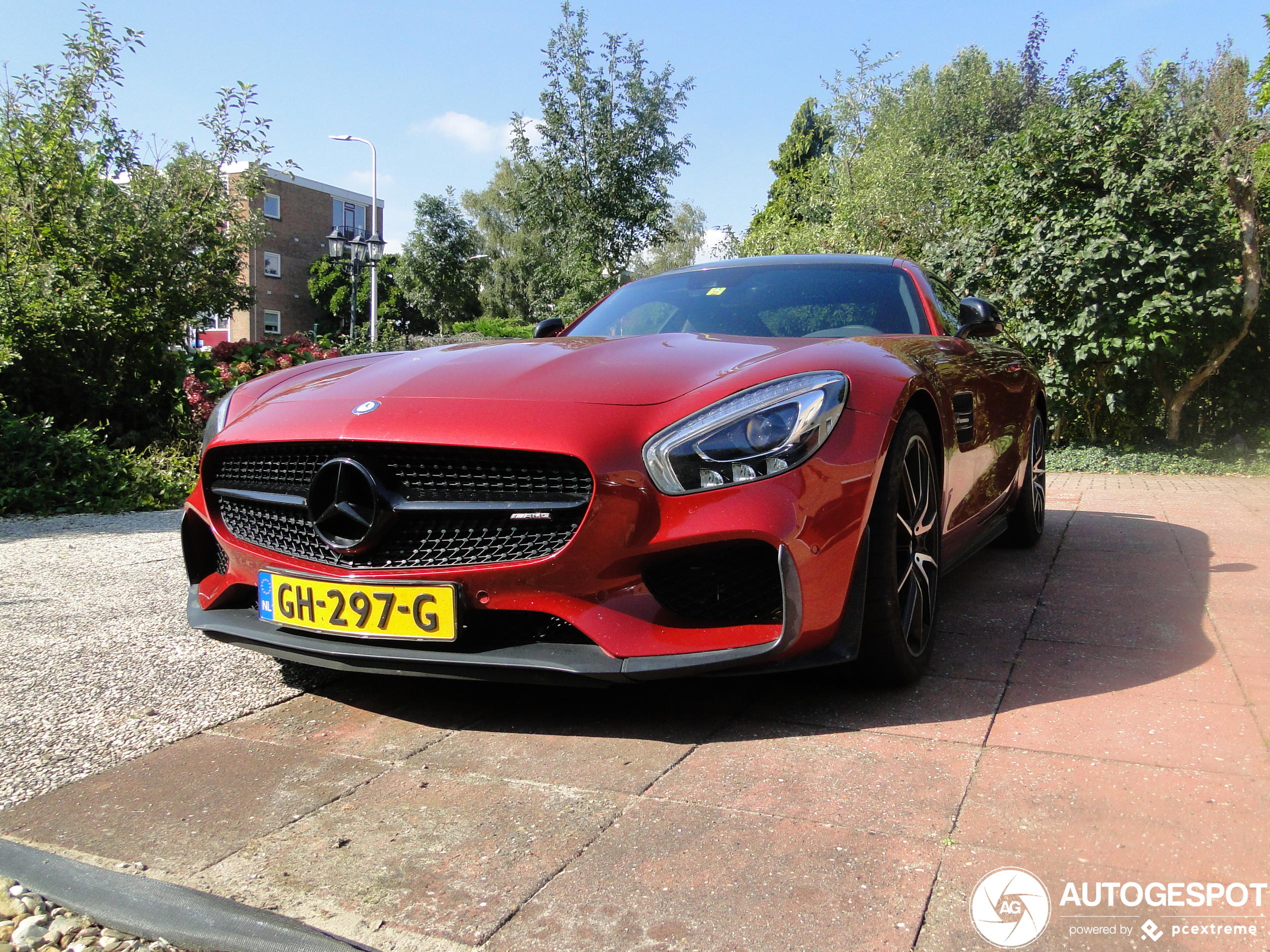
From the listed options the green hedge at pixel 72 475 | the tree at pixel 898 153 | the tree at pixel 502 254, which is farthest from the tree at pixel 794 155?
the green hedge at pixel 72 475

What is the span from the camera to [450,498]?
2328mm

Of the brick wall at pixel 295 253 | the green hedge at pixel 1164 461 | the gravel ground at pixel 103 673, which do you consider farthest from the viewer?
the brick wall at pixel 295 253

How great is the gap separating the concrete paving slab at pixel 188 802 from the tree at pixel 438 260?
45.3 meters

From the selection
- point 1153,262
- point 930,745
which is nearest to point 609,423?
point 930,745

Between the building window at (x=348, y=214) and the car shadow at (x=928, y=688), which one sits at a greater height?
the building window at (x=348, y=214)

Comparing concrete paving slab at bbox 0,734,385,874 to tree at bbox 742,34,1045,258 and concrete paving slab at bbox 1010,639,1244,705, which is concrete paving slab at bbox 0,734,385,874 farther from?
tree at bbox 742,34,1045,258

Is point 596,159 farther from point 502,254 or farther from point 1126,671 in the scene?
point 502,254

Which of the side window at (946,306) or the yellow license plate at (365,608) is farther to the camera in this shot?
the side window at (946,306)

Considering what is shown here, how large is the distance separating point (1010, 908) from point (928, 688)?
1176 millimetres

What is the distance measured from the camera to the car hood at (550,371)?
2.41m

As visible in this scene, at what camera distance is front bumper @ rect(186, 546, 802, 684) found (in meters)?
2.16

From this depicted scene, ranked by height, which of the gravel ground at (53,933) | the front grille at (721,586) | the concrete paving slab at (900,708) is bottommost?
the gravel ground at (53,933)

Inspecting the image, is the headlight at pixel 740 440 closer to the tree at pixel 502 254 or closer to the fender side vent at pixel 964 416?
the fender side vent at pixel 964 416

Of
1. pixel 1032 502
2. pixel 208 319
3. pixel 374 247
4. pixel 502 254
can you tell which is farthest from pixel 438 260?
pixel 1032 502
